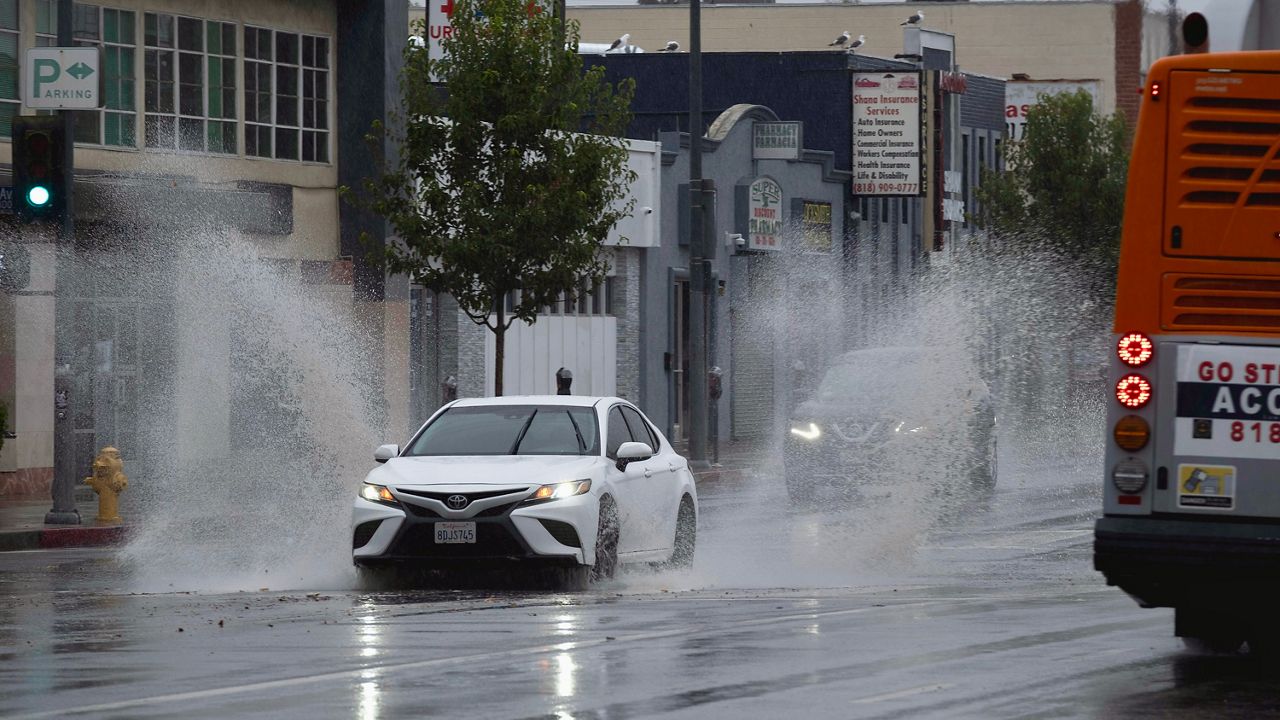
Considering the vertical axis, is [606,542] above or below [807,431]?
below

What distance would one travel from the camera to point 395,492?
52.7ft

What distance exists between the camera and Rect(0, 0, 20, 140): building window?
2817cm

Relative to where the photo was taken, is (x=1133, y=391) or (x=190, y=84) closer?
(x=1133, y=391)

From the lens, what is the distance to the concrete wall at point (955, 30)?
77750 mm

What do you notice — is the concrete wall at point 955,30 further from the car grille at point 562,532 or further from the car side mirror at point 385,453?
the car grille at point 562,532

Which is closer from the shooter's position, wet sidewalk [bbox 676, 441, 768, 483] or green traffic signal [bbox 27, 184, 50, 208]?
green traffic signal [bbox 27, 184, 50, 208]

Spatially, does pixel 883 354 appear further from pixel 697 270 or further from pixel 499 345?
pixel 697 270

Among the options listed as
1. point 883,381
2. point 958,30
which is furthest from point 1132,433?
point 958,30

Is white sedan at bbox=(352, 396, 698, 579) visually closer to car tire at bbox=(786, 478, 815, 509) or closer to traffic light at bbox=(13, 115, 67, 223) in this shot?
traffic light at bbox=(13, 115, 67, 223)

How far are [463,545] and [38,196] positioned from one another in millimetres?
8643

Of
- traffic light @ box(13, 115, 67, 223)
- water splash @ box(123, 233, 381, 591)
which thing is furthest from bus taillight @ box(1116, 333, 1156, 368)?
water splash @ box(123, 233, 381, 591)

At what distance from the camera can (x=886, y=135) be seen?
53.5 m

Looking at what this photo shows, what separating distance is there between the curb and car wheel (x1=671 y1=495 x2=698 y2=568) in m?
6.91

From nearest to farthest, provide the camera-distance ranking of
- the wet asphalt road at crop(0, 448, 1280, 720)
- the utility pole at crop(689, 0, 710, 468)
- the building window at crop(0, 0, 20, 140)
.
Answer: the wet asphalt road at crop(0, 448, 1280, 720) → the building window at crop(0, 0, 20, 140) → the utility pole at crop(689, 0, 710, 468)
